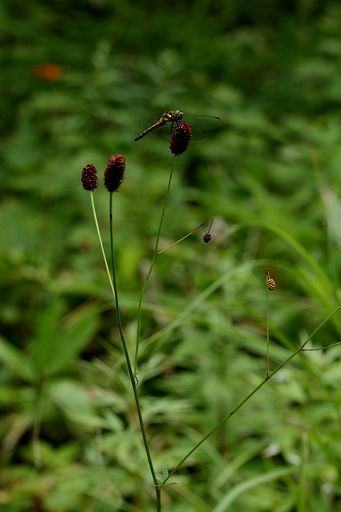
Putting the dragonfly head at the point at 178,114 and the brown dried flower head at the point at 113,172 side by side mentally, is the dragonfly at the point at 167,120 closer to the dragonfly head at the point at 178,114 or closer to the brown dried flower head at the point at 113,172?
the dragonfly head at the point at 178,114

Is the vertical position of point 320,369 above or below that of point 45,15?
below

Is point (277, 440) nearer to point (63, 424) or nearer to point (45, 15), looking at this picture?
point (63, 424)

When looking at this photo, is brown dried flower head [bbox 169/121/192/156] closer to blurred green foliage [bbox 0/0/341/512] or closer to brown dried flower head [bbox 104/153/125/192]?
brown dried flower head [bbox 104/153/125/192]

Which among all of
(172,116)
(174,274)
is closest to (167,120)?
(172,116)

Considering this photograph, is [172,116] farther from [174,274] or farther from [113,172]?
[174,274]

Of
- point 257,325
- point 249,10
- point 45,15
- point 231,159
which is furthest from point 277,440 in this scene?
point 249,10
